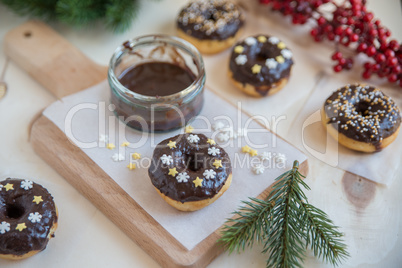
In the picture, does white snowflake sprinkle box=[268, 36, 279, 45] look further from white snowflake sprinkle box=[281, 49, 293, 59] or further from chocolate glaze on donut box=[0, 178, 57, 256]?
chocolate glaze on donut box=[0, 178, 57, 256]

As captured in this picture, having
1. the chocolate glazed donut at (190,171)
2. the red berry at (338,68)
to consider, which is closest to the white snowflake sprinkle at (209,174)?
the chocolate glazed donut at (190,171)

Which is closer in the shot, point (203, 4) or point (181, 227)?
point (181, 227)

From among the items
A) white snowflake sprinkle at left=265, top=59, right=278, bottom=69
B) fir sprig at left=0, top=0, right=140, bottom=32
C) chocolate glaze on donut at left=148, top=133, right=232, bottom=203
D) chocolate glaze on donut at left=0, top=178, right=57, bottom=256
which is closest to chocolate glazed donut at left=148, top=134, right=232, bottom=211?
chocolate glaze on donut at left=148, top=133, right=232, bottom=203

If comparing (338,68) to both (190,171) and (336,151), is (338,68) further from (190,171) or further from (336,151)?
(190,171)

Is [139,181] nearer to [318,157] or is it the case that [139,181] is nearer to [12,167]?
[12,167]

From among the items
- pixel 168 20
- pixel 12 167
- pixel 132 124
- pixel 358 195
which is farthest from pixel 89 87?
pixel 358 195

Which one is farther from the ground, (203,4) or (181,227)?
(203,4)

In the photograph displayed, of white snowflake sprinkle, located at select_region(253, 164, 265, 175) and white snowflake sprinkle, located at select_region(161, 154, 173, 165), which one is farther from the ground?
white snowflake sprinkle, located at select_region(161, 154, 173, 165)
